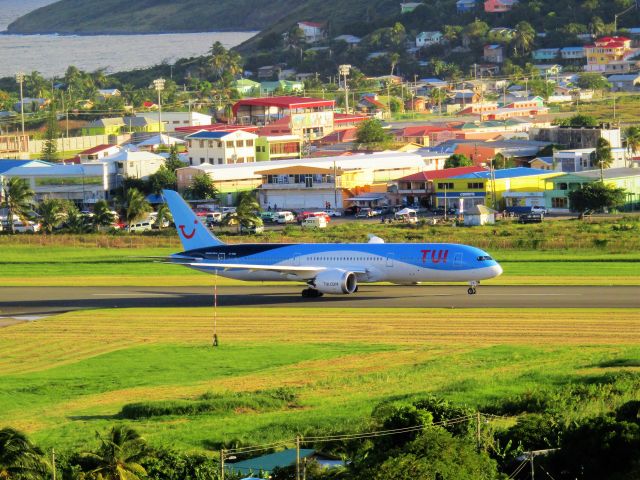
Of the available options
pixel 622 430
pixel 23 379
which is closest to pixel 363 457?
pixel 622 430

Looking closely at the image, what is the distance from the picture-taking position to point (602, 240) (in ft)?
299

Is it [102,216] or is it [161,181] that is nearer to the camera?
[102,216]

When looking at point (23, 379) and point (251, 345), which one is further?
point (251, 345)

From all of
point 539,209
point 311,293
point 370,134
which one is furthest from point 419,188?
point 311,293

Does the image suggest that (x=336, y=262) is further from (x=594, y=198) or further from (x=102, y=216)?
(x=594, y=198)

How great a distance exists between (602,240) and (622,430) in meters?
54.3

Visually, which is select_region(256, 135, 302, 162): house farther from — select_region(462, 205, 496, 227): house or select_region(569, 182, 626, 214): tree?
select_region(569, 182, 626, 214): tree

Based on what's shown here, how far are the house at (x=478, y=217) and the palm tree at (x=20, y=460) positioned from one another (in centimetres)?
7660

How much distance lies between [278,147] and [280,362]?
112 metres

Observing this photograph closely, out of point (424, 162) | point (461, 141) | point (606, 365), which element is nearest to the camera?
point (606, 365)

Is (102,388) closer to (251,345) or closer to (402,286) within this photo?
(251,345)

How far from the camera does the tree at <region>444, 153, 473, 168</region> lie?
14700cm

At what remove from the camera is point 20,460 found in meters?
37.4

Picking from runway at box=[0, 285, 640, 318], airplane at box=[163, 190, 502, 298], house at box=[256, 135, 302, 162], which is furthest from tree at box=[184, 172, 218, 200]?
airplane at box=[163, 190, 502, 298]
